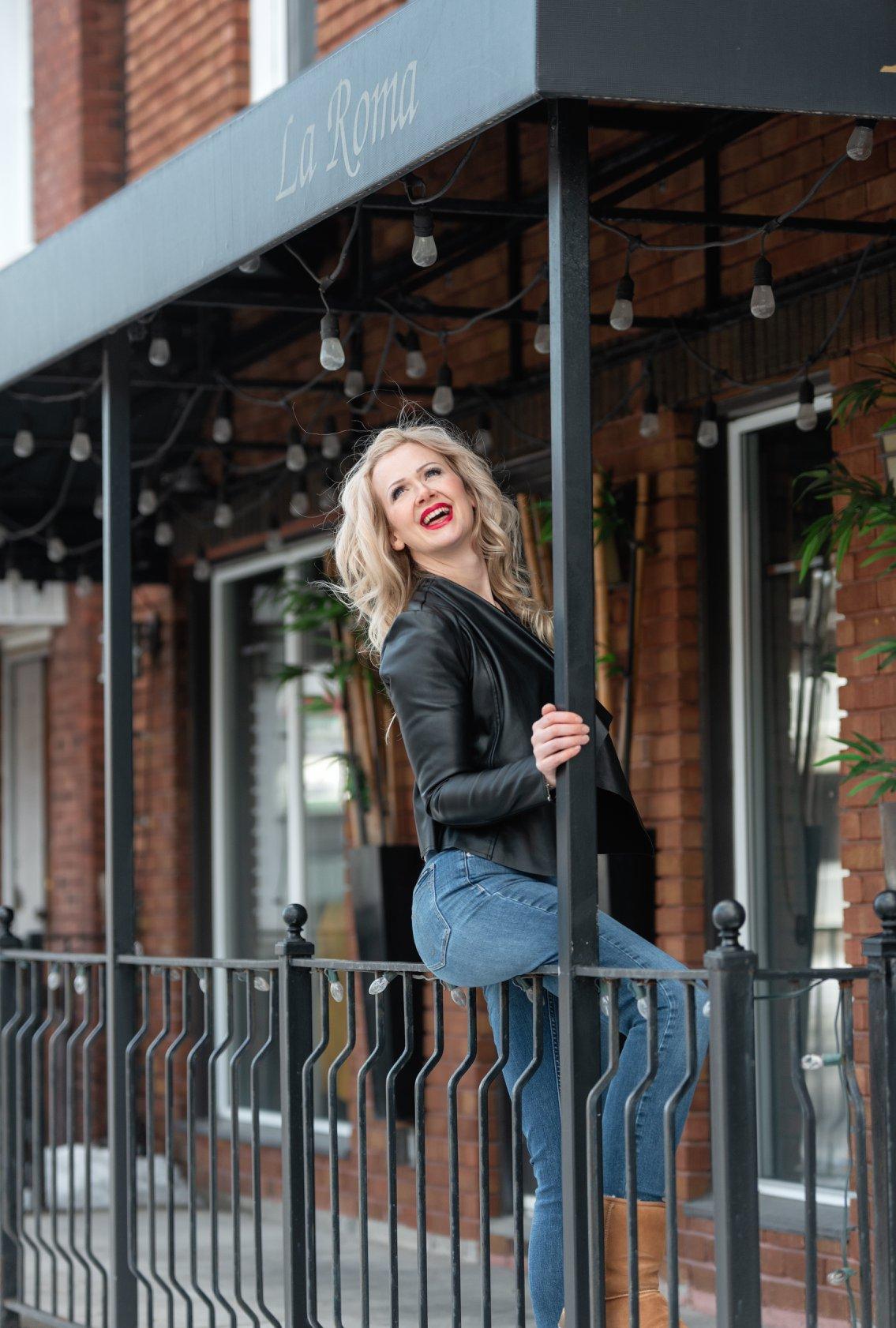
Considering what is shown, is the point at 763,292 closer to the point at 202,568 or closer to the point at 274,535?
the point at 274,535

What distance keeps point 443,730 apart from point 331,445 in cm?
359

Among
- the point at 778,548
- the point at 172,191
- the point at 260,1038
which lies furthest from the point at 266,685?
the point at 172,191

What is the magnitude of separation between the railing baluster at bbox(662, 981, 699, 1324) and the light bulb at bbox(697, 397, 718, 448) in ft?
8.66

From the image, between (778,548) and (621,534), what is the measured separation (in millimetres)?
514

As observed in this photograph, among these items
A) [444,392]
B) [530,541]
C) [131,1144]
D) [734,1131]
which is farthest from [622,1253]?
[444,392]

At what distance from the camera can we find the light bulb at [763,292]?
4.61 meters

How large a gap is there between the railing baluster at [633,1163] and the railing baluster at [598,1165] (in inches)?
2.0

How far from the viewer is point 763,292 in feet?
15.1

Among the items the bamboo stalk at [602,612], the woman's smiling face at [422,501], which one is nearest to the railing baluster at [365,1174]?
the woman's smiling face at [422,501]

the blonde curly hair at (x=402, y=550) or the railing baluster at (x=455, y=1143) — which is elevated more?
the blonde curly hair at (x=402, y=550)

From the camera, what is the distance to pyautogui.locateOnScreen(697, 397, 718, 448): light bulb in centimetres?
566

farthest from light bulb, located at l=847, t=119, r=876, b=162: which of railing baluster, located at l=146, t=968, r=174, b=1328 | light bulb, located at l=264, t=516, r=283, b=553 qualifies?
light bulb, located at l=264, t=516, r=283, b=553

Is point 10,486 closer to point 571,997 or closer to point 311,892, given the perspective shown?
point 311,892

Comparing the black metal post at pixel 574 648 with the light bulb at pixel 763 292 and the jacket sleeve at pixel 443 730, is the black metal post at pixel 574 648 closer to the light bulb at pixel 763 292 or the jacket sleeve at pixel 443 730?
the jacket sleeve at pixel 443 730
